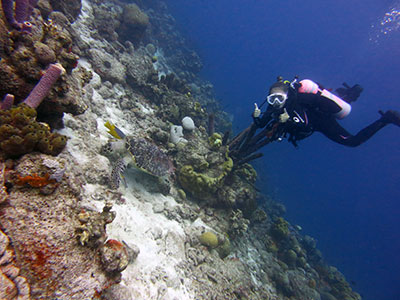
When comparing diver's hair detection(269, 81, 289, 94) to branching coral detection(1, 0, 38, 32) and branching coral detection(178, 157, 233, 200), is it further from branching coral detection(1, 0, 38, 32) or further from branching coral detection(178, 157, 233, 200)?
branching coral detection(1, 0, 38, 32)

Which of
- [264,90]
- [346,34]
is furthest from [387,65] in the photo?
[264,90]

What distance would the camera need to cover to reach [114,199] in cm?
369

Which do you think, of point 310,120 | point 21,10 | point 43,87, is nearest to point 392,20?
point 310,120

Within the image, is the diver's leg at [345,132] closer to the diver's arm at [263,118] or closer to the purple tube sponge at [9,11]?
the diver's arm at [263,118]

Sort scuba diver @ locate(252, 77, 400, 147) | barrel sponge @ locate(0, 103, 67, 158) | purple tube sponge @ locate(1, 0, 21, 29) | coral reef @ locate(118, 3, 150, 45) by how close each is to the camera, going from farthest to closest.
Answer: coral reef @ locate(118, 3, 150, 45) → scuba diver @ locate(252, 77, 400, 147) → purple tube sponge @ locate(1, 0, 21, 29) → barrel sponge @ locate(0, 103, 67, 158)

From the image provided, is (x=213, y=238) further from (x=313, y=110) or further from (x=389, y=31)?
(x=389, y=31)

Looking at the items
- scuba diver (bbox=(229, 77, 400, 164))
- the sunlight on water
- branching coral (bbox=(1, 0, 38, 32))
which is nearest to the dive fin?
scuba diver (bbox=(229, 77, 400, 164))

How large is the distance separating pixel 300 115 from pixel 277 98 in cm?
94

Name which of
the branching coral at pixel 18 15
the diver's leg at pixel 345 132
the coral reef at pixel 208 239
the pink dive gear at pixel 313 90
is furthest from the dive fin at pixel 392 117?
the branching coral at pixel 18 15

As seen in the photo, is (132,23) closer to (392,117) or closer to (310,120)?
(310,120)

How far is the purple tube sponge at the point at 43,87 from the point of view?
2429 mm

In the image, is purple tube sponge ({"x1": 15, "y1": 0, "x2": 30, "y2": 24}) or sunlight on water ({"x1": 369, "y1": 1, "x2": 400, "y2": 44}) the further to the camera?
sunlight on water ({"x1": 369, "y1": 1, "x2": 400, "y2": 44})

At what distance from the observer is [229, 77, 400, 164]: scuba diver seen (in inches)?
225

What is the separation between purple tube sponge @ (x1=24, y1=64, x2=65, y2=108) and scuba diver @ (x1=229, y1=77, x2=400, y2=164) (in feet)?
16.3
